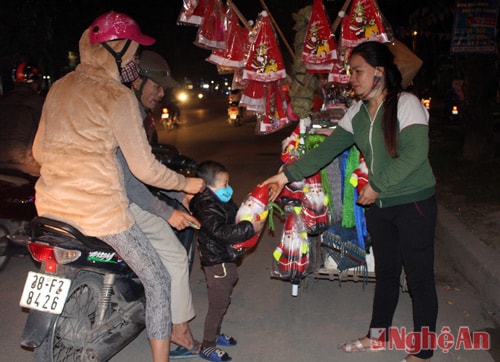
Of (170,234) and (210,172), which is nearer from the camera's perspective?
(170,234)

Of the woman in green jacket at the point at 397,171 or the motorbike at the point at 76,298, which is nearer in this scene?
the motorbike at the point at 76,298

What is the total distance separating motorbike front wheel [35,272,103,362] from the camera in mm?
3266

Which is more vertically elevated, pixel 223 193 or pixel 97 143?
pixel 97 143

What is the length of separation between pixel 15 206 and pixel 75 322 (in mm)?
2748

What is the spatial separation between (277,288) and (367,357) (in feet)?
5.02

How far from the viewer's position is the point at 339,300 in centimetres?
498

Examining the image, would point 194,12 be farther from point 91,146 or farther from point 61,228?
point 61,228

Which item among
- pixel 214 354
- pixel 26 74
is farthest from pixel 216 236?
pixel 26 74

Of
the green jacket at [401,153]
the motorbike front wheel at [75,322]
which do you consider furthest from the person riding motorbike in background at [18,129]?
the green jacket at [401,153]

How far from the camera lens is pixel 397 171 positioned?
3.34 metres

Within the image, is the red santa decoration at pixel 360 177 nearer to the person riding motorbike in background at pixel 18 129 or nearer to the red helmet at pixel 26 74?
the person riding motorbike in background at pixel 18 129

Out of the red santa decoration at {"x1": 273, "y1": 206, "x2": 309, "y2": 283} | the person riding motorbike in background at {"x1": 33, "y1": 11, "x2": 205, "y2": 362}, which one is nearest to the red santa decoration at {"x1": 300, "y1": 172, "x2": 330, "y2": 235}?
the red santa decoration at {"x1": 273, "y1": 206, "x2": 309, "y2": 283}

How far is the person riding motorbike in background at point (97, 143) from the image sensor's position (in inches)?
114

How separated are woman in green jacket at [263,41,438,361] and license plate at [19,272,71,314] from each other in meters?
1.91
